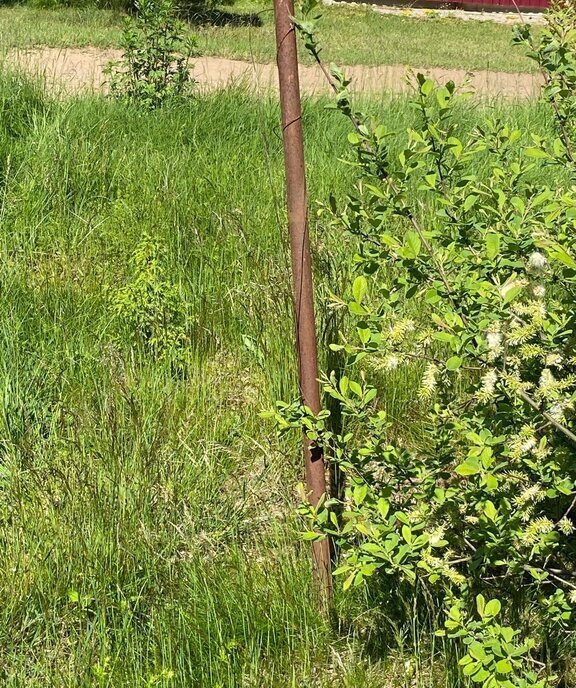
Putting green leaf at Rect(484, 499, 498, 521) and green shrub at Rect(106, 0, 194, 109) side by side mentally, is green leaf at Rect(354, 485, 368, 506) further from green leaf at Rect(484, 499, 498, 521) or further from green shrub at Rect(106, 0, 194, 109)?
green shrub at Rect(106, 0, 194, 109)

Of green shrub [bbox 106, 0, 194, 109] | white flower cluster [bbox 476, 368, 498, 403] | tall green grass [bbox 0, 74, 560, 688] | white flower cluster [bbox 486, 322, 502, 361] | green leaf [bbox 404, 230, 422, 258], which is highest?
green shrub [bbox 106, 0, 194, 109]

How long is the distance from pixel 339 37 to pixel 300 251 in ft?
42.0

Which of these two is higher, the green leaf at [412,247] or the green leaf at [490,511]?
the green leaf at [412,247]

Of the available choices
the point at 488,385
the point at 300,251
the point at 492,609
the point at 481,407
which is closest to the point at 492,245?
the point at 488,385

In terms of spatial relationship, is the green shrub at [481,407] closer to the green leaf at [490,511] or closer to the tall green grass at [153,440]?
the green leaf at [490,511]

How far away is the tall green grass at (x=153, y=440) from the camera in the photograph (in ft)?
6.07

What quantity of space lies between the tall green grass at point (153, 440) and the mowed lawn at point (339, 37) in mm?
5192

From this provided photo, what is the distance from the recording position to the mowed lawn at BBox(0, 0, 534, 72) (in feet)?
33.4

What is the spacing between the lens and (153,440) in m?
2.30

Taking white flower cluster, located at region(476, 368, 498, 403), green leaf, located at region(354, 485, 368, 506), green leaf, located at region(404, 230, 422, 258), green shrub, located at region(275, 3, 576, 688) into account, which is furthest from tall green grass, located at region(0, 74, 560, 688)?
green leaf, located at region(404, 230, 422, 258)

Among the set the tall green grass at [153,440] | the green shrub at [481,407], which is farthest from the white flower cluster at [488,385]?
the tall green grass at [153,440]

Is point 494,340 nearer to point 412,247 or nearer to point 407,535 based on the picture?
point 412,247

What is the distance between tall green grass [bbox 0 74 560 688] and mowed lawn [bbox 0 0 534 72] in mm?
5192

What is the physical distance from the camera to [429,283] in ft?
5.70
